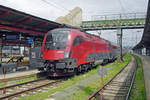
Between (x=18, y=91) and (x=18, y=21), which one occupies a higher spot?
(x=18, y=21)

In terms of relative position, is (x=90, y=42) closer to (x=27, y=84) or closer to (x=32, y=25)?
(x=32, y=25)

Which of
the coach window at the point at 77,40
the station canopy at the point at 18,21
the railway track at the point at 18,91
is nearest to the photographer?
the railway track at the point at 18,91

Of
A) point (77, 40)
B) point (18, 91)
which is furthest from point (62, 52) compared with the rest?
point (18, 91)

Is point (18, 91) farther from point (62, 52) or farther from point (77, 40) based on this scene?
point (77, 40)

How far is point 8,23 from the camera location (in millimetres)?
14242

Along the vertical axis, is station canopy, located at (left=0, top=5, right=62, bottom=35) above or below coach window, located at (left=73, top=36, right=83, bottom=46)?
above

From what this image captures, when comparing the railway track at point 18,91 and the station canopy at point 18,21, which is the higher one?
the station canopy at point 18,21

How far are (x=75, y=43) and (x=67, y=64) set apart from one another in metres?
1.95

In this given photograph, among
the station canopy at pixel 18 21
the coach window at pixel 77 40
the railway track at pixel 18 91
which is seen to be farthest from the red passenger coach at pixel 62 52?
the station canopy at pixel 18 21

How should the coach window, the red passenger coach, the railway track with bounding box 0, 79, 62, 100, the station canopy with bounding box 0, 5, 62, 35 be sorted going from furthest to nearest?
the coach window < the station canopy with bounding box 0, 5, 62, 35 < the red passenger coach < the railway track with bounding box 0, 79, 62, 100

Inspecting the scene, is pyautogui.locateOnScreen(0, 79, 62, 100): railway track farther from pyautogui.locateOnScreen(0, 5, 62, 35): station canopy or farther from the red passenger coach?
pyautogui.locateOnScreen(0, 5, 62, 35): station canopy

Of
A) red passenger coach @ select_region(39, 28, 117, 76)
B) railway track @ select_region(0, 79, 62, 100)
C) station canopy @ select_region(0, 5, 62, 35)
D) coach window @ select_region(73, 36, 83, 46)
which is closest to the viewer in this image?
railway track @ select_region(0, 79, 62, 100)

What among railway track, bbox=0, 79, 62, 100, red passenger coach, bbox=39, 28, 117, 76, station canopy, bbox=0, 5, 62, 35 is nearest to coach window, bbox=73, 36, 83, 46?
red passenger coach, bbox=39, 28, 117, 76

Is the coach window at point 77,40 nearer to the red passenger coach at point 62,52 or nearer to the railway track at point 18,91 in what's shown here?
the red passenger coach at point 62,52
